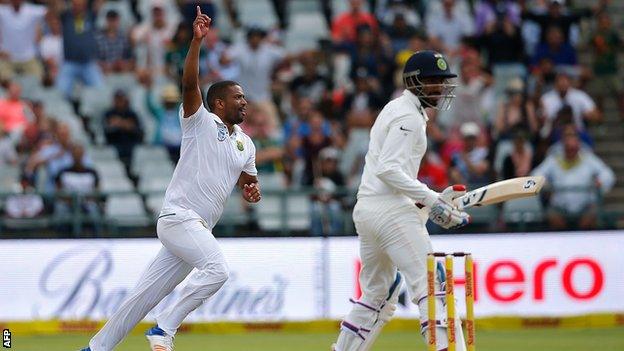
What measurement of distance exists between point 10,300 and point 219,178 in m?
6.21

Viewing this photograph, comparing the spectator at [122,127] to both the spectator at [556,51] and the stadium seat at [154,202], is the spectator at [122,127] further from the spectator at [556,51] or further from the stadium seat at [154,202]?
the spectator at [556,51]

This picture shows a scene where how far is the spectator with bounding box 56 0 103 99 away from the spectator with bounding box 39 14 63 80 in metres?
Answer: 0.15

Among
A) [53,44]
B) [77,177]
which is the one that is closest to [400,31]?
[53,44]

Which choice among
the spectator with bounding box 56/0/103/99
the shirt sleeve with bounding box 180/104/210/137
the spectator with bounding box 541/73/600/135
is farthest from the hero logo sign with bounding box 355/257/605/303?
the shirt sleeve with bounding box 180/104/210/137

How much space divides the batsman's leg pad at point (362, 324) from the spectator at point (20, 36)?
1033cm

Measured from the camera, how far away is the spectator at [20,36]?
64.7 ft

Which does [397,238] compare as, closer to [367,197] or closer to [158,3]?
[367,197]

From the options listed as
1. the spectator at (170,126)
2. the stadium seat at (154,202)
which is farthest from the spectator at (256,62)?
the stadium seat at (154,202)

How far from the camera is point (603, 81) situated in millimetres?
20391

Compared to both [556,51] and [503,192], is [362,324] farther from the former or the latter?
[556,51]

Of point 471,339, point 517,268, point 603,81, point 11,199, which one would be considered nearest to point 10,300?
point 11,199

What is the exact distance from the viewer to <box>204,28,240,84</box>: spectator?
755 inches

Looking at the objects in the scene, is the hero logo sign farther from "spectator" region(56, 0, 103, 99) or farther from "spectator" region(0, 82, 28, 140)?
"spectator" region(56, 0, 103, 99)

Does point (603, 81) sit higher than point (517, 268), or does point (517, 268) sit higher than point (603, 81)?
point (603, 81)
